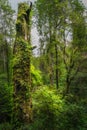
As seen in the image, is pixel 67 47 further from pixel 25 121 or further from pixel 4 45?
pixel 25 121

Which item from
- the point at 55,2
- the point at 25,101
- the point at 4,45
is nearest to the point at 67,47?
the point at 55,2

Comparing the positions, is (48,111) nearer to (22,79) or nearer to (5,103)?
(22,79)

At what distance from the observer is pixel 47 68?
3316cm

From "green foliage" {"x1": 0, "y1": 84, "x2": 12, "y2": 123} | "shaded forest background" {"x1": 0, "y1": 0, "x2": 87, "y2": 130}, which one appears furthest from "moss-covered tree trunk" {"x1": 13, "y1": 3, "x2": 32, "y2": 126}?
"green foliage" {"x1": 0, "y1": 84, "x2": 12, "y2": 123}

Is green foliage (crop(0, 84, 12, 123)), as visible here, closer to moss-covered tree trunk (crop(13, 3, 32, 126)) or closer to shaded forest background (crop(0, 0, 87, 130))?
shaded forest background (crop(0, 0, 87, 130))

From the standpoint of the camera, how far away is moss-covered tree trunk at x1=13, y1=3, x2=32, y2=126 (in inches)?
646

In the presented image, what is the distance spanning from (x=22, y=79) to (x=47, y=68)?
16.6m

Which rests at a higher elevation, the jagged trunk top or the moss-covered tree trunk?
the jagged trunk top

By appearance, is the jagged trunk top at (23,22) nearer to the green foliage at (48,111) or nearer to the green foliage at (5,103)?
the green foliage at (48,111)

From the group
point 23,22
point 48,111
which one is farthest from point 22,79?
point 23,22

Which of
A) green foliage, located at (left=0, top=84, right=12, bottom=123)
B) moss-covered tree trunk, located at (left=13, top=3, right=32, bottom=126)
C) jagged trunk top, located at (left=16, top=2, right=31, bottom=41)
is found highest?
jagged trunk top, located at (left=16, top=2, right=31, bottom=41)

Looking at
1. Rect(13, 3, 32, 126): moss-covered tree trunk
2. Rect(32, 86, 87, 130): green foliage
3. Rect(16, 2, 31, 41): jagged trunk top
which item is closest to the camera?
Rect(32, 86, 87, 130): green foliage

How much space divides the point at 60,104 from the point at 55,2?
14650 millimetres

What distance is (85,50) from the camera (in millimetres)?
28312
